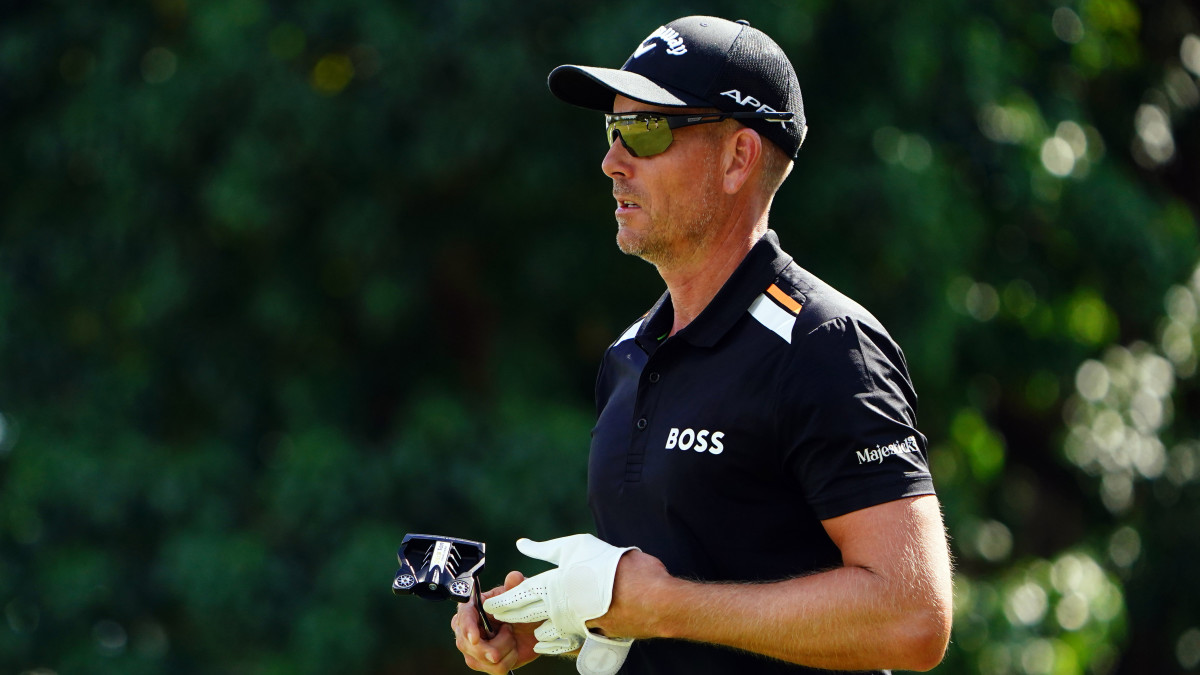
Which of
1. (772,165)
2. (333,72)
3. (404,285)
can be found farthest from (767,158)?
(333,72)

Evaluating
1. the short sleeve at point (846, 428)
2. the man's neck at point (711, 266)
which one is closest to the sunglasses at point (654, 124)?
the man's neck at point (711, 266)

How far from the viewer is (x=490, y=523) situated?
689cm

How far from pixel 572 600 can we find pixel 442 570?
364 millimetres

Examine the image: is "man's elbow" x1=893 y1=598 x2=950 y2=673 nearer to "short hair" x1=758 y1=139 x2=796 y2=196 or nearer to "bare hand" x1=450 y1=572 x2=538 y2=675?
"bare hand" x1=450 y1=572 x2=538 y2=675

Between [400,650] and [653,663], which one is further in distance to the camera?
[400,650]

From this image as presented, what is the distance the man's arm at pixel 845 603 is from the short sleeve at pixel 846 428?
0.04 metres

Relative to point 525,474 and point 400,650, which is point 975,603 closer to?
point 525,474

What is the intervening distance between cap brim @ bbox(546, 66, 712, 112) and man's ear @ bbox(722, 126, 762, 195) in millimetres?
87

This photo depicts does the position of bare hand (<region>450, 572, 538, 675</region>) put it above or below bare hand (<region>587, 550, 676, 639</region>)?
below

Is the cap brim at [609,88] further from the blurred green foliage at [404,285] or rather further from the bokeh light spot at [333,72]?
the bokeh light spot at [333,72]

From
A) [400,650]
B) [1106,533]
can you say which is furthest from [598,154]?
[1106,533]

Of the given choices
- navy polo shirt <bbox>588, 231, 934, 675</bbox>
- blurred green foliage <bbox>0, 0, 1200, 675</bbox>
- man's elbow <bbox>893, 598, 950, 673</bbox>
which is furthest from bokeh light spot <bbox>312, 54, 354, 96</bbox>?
man's elbow <bbox>893, 598, 950, 673</bbox>

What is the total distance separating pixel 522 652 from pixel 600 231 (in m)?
5.07

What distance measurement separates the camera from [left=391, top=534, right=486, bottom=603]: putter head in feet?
8.30
